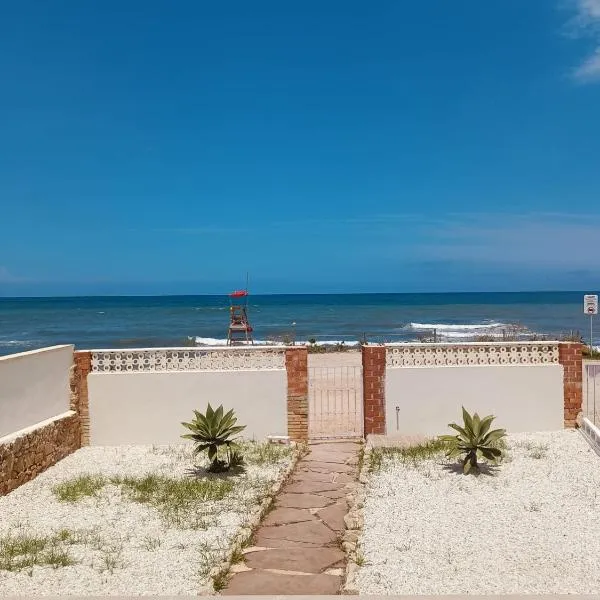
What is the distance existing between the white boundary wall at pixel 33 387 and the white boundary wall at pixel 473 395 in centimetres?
503

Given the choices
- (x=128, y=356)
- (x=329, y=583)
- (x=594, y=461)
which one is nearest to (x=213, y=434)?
(x=128, y=356)

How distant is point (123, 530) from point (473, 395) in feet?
19.4

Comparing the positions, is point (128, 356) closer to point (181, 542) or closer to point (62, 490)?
point (62, 490)

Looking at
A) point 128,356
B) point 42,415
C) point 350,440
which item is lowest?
point 350,440

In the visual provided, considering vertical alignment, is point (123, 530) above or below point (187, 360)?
below

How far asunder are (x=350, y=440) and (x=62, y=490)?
4.48m

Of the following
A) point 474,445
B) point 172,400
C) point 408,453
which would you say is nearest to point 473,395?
point 408,453

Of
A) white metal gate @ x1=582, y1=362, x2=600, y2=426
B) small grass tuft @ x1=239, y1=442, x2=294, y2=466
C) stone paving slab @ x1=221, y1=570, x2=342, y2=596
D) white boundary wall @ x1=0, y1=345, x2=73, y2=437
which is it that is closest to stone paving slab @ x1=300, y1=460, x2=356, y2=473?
small grass tuft @ x1=239, y1=442, x2=294, y2=466

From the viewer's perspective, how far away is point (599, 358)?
20.8 metres

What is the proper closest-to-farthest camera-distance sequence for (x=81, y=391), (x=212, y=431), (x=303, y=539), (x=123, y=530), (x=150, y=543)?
(x=150, y=543) → (x=303, y=539) → (x=123, y=530) → (x=212, y=431) → (x=81, y=391)

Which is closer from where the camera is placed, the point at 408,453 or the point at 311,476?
the point at 311,476

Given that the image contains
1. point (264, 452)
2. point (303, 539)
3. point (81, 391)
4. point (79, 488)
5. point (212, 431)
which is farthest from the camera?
point (81, 391)

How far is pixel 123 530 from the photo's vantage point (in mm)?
6195

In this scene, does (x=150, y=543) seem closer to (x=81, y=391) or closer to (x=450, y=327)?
(x=81, y=391)
